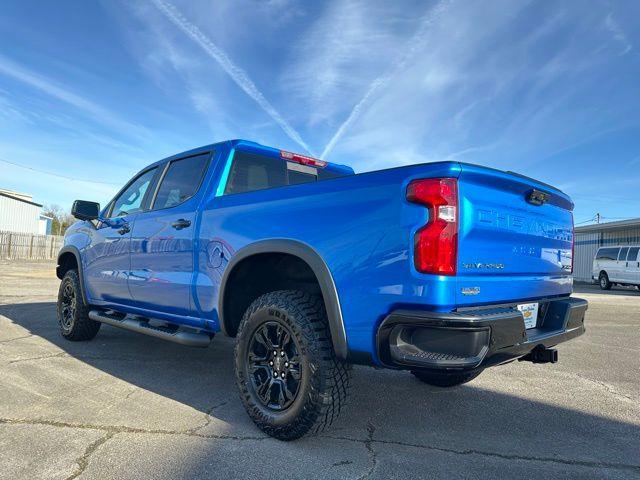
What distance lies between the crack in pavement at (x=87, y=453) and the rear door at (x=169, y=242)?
1109mm

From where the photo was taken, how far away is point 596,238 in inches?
1154

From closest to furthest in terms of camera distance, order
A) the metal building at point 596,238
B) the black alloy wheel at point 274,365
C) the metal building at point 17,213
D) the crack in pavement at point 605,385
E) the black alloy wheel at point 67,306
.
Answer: the black alloy wheel at point 274,365, the crack in pavement at point 605,385, the black alloy wheel at point 67,306, the metal building at point 596,238, the metal building at point 17,213

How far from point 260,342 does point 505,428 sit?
1800 millimetres

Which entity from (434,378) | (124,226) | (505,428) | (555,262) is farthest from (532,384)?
(124,226)

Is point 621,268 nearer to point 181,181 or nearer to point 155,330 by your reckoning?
point 181,181

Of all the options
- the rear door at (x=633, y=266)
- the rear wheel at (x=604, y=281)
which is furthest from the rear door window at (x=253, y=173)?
the rear wheel at (x=604, y=281)

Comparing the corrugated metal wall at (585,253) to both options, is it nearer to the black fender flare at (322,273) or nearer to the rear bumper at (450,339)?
the rear bumper at (450,339)

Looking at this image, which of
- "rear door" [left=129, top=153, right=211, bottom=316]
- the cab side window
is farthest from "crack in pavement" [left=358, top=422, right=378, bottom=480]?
the cab side window

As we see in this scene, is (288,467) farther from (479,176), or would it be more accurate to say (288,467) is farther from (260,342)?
(479,176)

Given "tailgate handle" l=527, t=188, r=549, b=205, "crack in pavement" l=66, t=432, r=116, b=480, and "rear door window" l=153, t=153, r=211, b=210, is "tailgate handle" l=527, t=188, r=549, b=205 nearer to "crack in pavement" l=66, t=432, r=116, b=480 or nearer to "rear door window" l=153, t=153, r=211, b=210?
"rear door window" l=153, t=153, r=211, b=210

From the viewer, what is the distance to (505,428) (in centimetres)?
324

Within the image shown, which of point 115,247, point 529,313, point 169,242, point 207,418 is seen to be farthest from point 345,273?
→ point 115,247

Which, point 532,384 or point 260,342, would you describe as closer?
point 260,342

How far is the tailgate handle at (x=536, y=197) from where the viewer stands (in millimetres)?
2914
